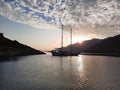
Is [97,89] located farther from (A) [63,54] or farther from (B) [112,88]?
(A) [63,54]

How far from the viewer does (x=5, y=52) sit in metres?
158

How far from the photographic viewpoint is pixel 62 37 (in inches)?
5832

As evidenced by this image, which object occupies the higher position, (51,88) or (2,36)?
(2,36)

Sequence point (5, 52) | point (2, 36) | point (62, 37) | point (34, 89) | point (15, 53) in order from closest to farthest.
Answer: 1. point (34, 89)
2. point (62, 37)
3. point (5, 52)
4. point (15, 53)
5. point (2, 36)

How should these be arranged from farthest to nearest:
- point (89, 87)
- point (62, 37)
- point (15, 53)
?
1. point (15, 53)
2. point (62, 37)
3. point (89, 87)

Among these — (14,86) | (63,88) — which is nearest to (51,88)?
(63,88)

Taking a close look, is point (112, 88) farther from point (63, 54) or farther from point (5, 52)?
point (5, 52)

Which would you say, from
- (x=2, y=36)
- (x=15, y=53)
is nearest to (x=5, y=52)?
(x=15, y=53)

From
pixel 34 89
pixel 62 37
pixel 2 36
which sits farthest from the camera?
pixel 2 36

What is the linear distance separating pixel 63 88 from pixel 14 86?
9250mm

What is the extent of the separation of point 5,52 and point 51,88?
13731cm

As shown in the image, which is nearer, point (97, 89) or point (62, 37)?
point (97, 89)

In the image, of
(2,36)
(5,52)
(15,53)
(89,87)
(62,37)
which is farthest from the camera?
(2,36)

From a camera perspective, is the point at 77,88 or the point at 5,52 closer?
the point at 77,88
